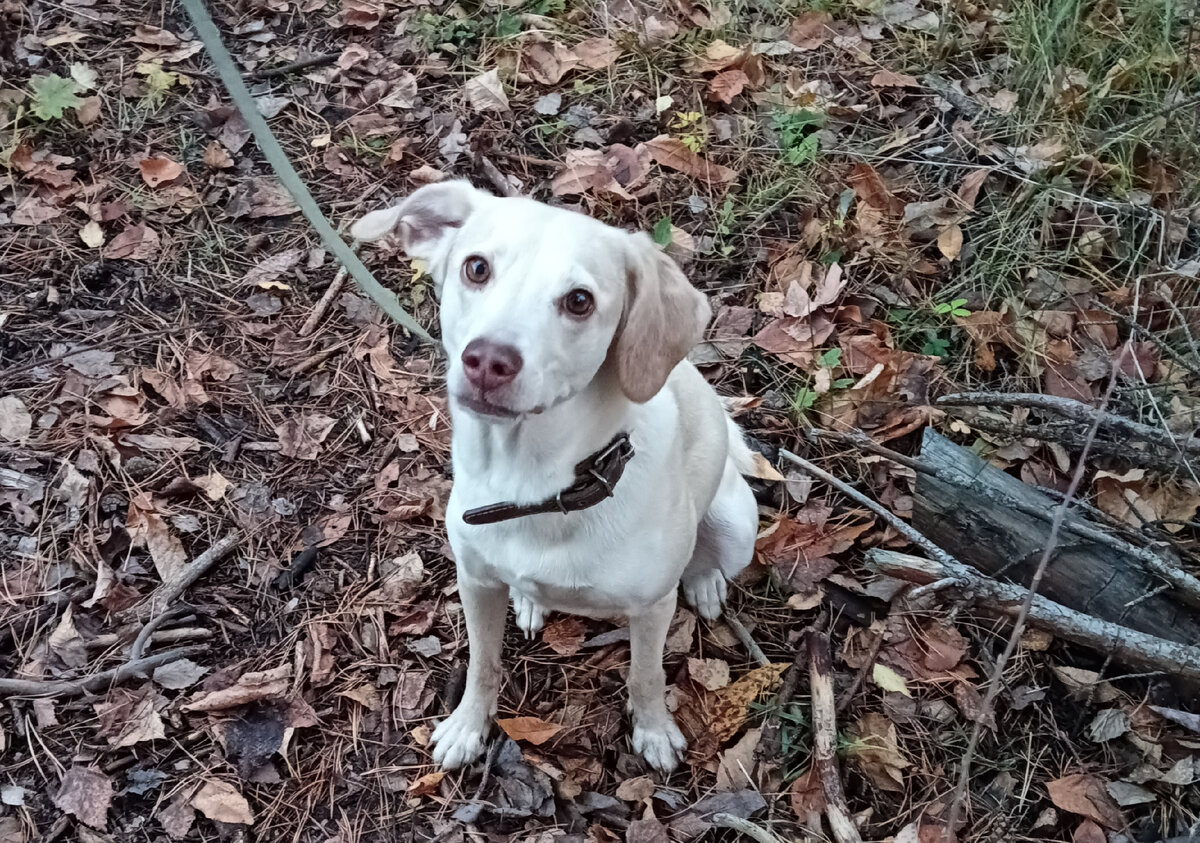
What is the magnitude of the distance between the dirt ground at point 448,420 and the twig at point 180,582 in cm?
2

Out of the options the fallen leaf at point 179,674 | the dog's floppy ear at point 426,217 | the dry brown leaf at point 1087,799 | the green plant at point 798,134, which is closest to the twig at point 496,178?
the green plant at point 798,134

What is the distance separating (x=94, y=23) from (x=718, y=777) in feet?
15.6

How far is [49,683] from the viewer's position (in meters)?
2.87

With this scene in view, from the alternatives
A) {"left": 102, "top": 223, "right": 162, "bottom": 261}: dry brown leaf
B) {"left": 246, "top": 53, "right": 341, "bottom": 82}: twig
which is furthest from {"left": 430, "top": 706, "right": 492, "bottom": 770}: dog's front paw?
{"left": 246, "top": 53, "right": 341, "bottom": 82}: twig

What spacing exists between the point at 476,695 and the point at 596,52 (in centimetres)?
339

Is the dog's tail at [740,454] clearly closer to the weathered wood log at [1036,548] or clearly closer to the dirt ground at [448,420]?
the dirt ground at [448,420]

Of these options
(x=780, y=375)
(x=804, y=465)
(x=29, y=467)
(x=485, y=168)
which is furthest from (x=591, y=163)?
(x=29, y=467)

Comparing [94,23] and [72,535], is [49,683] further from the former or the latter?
[94,23]

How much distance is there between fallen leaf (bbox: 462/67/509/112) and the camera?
4.57 metres

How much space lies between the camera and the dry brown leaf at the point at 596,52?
473cm

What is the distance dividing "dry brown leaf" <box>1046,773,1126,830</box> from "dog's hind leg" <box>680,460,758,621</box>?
44.5 inches

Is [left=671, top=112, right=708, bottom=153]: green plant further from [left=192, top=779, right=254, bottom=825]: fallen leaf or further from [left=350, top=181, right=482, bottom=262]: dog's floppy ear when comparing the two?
[left=192, top=779, right=254, bottom=825]: fallen leaf

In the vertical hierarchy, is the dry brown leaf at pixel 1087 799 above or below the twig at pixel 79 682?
above

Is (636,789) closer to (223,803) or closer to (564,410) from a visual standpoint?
(223,803)
